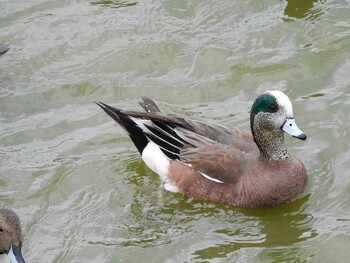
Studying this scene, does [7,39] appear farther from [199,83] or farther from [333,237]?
[333,237]

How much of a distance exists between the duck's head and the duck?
7.21ft

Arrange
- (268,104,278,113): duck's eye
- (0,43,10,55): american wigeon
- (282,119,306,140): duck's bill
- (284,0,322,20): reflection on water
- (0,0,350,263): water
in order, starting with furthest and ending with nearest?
(284,0,322,20): reflection on water < (0,43,10,55): american wigeon < (268,104,278,113): duck's eye < (282,119,306,140): duck's bill < (0,0,350,263): water

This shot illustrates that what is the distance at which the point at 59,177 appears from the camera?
8.00 metres

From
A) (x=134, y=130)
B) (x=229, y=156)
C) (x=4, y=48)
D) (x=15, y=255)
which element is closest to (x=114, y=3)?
(x=4, y=48)

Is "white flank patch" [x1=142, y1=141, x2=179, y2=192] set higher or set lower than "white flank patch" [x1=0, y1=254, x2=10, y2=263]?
higher

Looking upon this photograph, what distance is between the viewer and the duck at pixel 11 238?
6.80 m

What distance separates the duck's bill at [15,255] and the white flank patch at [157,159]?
166cm

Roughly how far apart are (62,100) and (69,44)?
3.64ft

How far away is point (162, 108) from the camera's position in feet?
29.2

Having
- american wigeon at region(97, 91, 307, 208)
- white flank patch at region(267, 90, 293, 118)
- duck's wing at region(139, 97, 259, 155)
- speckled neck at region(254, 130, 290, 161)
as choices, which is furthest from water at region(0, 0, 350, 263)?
white flank patch at region(267, 90, 293, 118)

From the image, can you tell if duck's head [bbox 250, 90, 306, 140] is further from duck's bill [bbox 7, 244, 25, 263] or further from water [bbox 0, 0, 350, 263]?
duck's bill [bbox 7, 244, 25, 263]

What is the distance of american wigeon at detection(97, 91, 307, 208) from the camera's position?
24.6 ft

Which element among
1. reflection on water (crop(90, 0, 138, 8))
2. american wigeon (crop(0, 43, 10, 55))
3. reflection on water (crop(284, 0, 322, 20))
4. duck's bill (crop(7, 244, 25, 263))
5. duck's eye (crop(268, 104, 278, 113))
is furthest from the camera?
reflection on water (crop(90, 0, 138, 8))

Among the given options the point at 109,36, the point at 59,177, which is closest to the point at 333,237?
the point at 59,177
